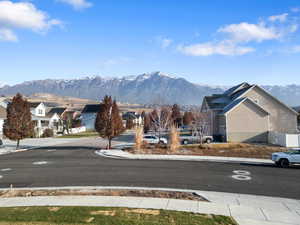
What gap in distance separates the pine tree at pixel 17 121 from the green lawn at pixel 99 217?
72.7ft

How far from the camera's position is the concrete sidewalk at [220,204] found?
8406 millimetres

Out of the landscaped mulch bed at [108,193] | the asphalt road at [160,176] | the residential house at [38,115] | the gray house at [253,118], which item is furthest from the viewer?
the residential house at [38,115]

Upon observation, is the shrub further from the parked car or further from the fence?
the fence

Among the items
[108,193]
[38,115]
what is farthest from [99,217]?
[38,115]

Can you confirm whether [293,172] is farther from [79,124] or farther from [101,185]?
[79,124]

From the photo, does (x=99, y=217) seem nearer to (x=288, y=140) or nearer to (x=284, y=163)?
(x=284, y=163)

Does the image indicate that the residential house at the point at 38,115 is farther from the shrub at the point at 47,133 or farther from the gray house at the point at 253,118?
the gray house at the point at 253,118

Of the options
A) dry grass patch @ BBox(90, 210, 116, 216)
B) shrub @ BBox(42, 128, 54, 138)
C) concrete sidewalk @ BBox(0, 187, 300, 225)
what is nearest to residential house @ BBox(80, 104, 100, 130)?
shrub @ BBox(42, 128, 54, 138)

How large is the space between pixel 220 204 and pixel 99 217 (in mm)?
4780

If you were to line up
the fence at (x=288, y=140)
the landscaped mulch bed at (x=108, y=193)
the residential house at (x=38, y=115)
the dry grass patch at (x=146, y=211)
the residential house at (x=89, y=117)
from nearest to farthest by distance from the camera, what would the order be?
the dry grass patch at (x=146, y=211) → the landscaped mulch bed at (x=108, y=193) → the fence at (x=288, y=140) → the residential house at (x=38, y=115) → the residential house at (x=89, y=117)

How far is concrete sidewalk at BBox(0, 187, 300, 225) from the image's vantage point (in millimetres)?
8406

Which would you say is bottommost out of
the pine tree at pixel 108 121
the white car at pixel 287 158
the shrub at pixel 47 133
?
the white car at pixel 287 158

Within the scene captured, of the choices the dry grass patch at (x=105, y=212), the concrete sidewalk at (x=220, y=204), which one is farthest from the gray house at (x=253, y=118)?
the dry grass patch at (x=105, y=212)

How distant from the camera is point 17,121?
2866cm
